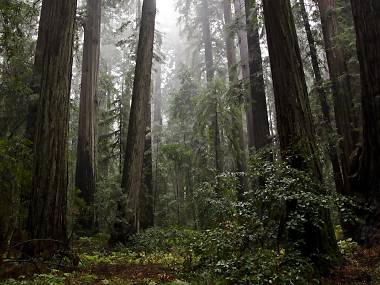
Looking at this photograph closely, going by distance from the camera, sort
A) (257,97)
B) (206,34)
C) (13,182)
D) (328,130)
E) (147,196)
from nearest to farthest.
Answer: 1. (13,182)
2. (328,130)
3. (257,97)
4. (147,196)
5. (206,34)

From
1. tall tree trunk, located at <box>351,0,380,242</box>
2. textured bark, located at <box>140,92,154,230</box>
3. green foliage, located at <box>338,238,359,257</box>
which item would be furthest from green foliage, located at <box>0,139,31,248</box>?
textured bark, located at <box>140,92,154,230</box>

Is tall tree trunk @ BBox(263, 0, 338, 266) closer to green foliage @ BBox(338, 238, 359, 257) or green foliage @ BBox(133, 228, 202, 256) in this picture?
green foliage @ BBox(338, 238, 359, 257)

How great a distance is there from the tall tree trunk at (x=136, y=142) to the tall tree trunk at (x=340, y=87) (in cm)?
488

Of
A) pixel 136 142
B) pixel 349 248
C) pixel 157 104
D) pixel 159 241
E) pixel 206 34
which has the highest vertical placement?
pixel 206 34

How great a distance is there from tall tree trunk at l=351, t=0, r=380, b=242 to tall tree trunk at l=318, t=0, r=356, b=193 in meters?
2.03

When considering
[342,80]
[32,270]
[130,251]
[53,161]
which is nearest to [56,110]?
[53,161]

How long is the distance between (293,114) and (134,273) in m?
3.35

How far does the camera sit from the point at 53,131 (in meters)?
6.84

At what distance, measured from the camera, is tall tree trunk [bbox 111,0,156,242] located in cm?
956

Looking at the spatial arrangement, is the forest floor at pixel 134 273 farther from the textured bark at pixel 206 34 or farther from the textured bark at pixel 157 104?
the textured bark at pixel 157 104

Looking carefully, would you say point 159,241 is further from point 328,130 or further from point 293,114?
point 293,114

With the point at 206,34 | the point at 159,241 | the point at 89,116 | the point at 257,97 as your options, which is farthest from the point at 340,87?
the point at 206,34

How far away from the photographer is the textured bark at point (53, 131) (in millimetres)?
6410

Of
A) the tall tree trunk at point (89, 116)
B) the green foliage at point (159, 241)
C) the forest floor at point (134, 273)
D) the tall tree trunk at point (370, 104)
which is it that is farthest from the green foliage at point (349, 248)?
the tall tree trunk at point (89, 116)
